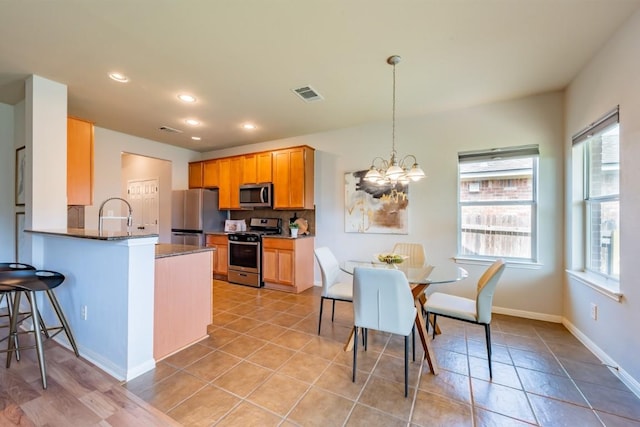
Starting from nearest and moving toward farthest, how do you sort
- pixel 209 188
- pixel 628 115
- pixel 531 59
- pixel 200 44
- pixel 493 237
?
pixel 628 115, pixel 200 44, pixel 531 59, pixel 493 237, pixel 209 188

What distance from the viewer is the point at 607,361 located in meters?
2.15

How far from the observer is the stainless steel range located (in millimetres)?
4480

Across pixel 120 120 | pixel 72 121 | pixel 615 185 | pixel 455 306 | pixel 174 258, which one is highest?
pixel 120 120

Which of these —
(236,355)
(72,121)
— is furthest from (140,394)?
(72,121)

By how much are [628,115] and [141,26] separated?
3.69 metres

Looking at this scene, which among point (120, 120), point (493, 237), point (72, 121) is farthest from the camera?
point (120, 120)

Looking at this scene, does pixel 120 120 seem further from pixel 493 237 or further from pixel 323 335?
pixel 493 237

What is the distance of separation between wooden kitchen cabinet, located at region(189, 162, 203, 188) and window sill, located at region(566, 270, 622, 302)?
19.6 ft

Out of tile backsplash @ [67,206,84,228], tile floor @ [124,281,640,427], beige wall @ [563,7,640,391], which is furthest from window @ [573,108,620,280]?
tile backsplash @ [67,206,84,228]

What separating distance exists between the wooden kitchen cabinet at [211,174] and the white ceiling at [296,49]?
1872 mm

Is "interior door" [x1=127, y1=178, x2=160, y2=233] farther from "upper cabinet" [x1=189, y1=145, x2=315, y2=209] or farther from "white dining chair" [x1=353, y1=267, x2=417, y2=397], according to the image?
"white dining chair" [x1=353, y1=267, x2=417, y2=397]

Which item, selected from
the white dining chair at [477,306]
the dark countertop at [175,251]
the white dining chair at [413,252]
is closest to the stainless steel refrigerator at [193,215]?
the dark countertop at [175,251]

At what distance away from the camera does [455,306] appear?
225 centimetres

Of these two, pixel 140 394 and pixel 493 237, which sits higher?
pixel 493 237
